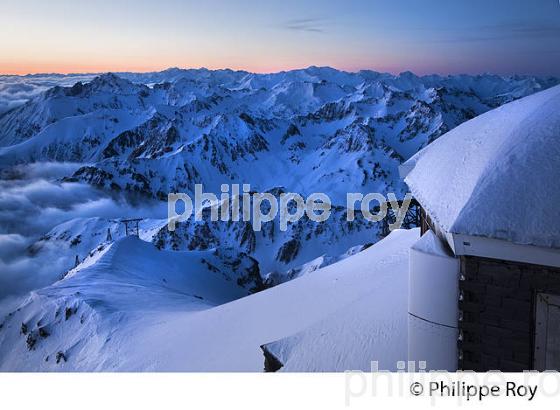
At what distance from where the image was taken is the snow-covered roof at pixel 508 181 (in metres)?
4.00

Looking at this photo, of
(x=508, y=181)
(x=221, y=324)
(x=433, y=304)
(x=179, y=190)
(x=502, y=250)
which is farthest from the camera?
(x=179, y=190)

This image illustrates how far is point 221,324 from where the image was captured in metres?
9.22

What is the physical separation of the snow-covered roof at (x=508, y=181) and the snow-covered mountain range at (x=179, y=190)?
3.68 metres

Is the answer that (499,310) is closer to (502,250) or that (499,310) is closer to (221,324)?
(502,250)

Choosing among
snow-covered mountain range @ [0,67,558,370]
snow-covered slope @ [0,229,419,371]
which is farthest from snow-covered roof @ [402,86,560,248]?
snow-covered mountain range @ [0,67,558,370]

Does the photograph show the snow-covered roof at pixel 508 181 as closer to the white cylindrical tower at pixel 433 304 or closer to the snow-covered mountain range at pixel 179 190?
the white cylindrical tower at pixel 433 304

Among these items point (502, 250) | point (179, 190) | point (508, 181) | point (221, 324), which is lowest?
point (179, 190)

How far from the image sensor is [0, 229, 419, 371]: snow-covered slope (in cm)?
613

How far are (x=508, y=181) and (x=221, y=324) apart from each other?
20.9ft

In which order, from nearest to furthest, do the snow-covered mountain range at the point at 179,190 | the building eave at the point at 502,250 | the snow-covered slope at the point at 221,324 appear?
the building eave at the point at 502,250, the snow-covered slope at the point at 221,324, the snow-covered mountain range at the point at 179,190

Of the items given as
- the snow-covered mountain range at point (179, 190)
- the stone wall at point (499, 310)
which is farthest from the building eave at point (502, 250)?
the snow-covered mountain range at point (179, 190)

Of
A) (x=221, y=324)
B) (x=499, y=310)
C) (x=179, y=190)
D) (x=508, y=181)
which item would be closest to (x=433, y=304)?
(x=499, y=310)
